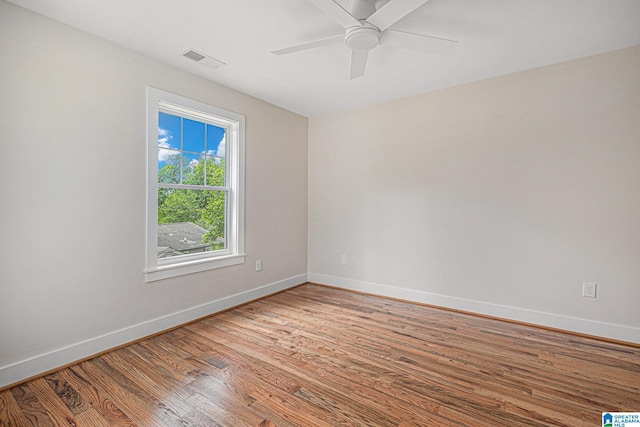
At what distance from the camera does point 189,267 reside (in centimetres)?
297

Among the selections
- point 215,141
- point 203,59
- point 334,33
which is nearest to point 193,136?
A: point 215,141

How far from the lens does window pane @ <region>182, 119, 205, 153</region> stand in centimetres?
305

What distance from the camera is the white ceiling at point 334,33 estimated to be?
2002 mm

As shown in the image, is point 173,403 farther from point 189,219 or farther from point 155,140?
point 155,140

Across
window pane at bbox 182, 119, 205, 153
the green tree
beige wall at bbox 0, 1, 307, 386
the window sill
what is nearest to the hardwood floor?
beige wall at bbox 0, 1, 307, 386

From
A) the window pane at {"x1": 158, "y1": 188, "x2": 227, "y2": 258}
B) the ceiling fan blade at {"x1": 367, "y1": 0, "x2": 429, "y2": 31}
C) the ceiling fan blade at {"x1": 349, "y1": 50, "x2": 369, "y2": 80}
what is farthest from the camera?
the window pane at {"x1": 158, "y1": 188, "x2": 227, "y2": 258}

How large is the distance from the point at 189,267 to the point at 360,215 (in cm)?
225

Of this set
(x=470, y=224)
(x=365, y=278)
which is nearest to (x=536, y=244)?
(x=470, y=224)

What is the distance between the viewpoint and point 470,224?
3.26 m

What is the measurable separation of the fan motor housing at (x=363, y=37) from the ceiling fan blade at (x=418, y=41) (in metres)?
0.13

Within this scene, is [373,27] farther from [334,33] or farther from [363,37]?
[334,33]

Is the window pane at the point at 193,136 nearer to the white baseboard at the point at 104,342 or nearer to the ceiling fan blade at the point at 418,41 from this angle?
the white baseboard at the point at 104,342

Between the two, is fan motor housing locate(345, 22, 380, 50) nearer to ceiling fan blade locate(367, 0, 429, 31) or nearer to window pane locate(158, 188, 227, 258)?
ceiling fan blade locate(367, 0, 429, 31)

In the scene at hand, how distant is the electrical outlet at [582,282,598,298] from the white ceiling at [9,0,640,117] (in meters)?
2.08
